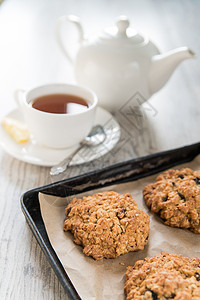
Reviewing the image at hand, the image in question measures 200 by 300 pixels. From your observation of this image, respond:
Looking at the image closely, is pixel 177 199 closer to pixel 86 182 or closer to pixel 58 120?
pixel 86 182

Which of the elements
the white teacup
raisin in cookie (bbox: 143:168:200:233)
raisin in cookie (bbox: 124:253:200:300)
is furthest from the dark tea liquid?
raisin in cookie (bbox: 124:253:200:300)

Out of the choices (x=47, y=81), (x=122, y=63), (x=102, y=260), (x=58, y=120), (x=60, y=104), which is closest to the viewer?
(x=102, y=260)

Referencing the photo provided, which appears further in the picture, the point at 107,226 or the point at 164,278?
the point at 107,226

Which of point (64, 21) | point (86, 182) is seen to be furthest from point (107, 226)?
point (64, 21)

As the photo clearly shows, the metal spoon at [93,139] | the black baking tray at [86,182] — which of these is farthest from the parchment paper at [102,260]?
the metal spoon at [93,139]

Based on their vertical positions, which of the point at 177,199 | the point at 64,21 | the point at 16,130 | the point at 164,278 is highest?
the point at 64,21

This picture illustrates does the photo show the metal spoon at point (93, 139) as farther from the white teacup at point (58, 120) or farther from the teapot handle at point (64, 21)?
the teapot handle at point (64, 21)
